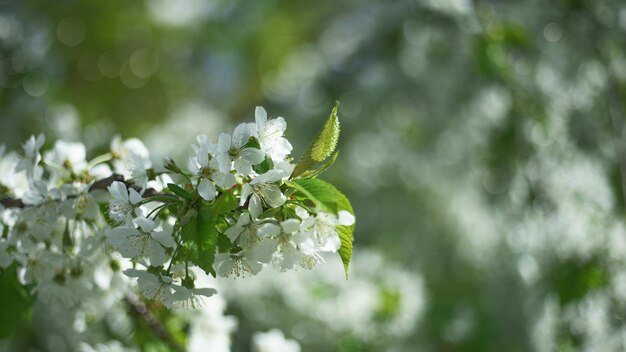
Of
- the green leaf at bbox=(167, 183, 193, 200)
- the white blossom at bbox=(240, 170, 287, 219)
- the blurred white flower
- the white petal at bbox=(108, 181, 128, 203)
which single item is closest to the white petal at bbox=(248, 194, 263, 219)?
the white blossom at bbox=(240, 170, 287, 219)

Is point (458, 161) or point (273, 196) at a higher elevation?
point (273, 196)

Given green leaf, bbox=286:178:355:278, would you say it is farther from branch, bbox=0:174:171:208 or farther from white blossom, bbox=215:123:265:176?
branch, bbox=0:174:171:208

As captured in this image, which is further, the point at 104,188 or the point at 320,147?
the point at 104,188

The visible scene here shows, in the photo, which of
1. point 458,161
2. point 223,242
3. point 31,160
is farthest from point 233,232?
point 458,161

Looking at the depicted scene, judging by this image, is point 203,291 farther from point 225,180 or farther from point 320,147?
point 320,147

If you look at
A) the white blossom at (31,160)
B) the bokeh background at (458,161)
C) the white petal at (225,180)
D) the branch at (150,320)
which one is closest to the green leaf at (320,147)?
the white petal at (225,180)

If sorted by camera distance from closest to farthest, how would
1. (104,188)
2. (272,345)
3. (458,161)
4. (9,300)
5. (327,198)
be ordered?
1. (327,198)
2. (104,188)
3. (9,300)
4. (272,345)
5. (458,161)

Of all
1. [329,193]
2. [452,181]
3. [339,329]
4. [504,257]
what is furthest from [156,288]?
[452,181]
